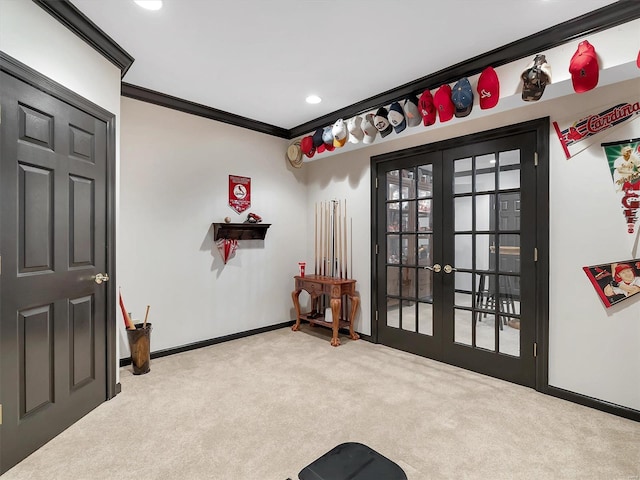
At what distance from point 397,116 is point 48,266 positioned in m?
3.04

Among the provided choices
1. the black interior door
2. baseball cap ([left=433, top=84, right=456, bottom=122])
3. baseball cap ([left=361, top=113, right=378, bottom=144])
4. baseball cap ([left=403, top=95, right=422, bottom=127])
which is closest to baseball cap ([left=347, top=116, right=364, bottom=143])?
baseball cap ([left=361, top=113, right=378, bottom=144])

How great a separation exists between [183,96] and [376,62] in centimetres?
204

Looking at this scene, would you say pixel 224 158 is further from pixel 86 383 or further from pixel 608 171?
pixel 608 171

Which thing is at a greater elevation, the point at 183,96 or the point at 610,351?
the point at 183,96

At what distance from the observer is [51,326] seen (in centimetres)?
211

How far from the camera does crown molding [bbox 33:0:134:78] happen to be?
2047mm

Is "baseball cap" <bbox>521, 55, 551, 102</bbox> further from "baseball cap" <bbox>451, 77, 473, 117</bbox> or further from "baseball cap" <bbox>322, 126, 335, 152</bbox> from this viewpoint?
"baseball cap" <bbox>322, 126, 335, 152</bbox>

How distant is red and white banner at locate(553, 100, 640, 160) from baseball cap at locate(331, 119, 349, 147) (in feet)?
6.43

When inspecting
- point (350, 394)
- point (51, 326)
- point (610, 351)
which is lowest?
point (350, 394)

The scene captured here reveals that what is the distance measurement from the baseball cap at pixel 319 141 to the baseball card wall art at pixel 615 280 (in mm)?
2910

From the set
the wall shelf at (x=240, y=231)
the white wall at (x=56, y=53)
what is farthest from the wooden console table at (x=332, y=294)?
the white wall at (x=56, y=53)

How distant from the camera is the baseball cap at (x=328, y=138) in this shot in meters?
3.97

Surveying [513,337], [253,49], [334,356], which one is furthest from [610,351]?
[253,49]

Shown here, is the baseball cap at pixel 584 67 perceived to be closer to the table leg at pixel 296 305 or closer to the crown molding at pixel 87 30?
the crown molding at pixel 87 30
